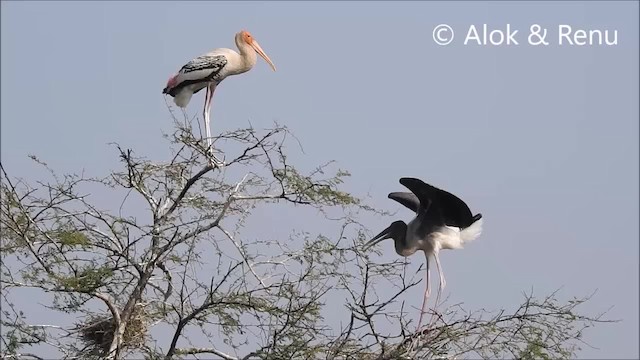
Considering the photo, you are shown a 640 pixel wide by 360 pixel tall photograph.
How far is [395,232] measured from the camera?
10383mm

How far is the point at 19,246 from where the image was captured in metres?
9.34

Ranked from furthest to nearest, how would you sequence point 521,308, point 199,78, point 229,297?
point 199,78, point 229,297, point 521,308

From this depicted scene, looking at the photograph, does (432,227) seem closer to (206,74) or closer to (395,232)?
(395,232)

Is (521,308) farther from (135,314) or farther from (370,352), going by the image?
(135,314)

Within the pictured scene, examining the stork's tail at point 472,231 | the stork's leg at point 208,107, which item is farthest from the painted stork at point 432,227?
the stork's leg at point 208,107

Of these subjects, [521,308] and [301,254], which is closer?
[521,308]

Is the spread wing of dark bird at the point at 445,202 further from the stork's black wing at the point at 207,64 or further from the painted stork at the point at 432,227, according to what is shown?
the stork's black wing at the point at 207,64

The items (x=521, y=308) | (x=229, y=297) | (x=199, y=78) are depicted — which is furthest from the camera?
(x=199, y=78)

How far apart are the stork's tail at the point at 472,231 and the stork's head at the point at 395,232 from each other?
0.51 m

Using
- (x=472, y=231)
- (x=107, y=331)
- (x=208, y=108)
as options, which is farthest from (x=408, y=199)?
(x=107, y=331)

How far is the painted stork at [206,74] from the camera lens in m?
11.2

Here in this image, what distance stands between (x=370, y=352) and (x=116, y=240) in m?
2.26

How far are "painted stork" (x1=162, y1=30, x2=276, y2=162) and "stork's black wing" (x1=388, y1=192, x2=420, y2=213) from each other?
1.85m

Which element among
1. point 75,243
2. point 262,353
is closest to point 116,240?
point 75,243
